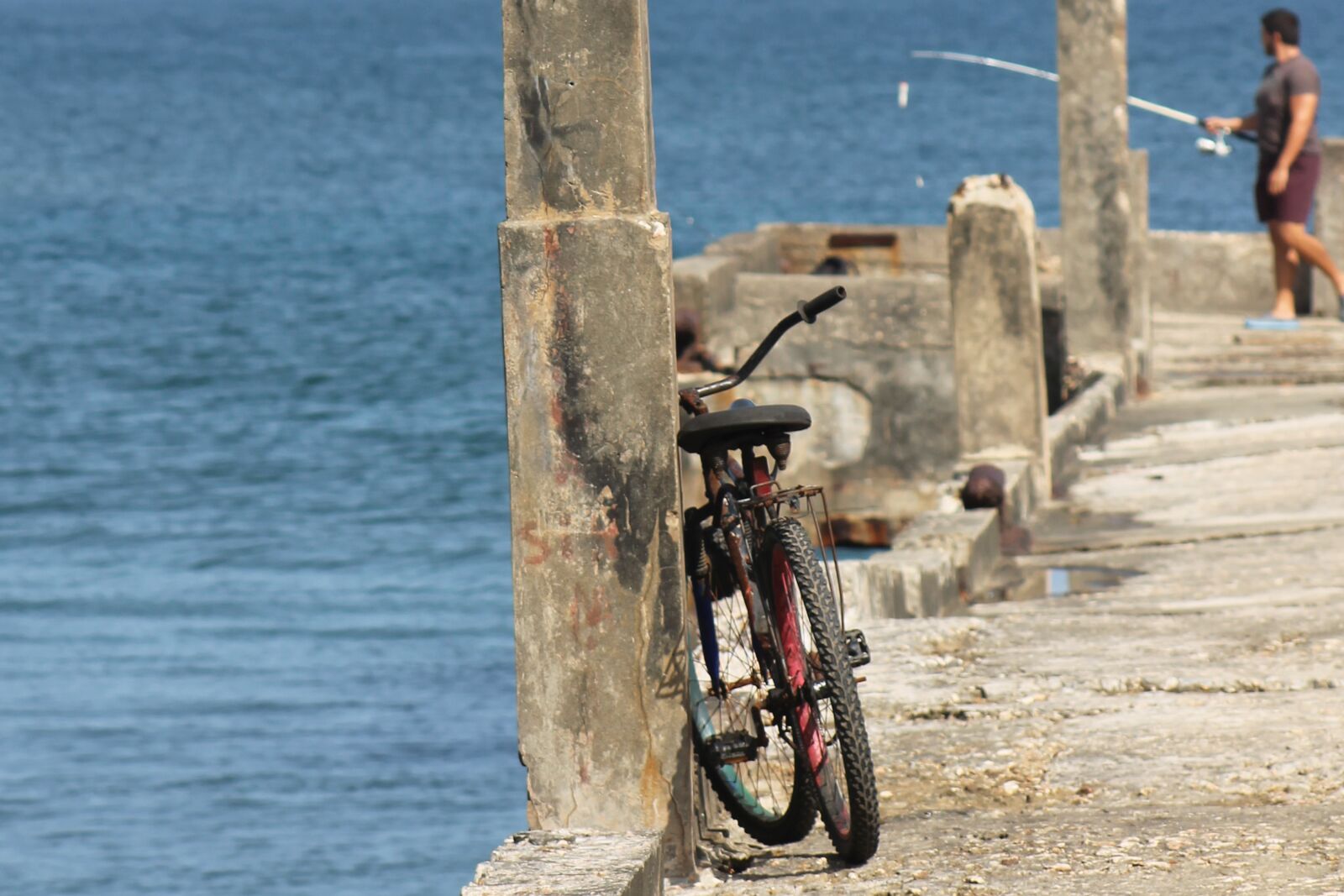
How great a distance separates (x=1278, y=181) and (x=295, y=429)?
562 inches

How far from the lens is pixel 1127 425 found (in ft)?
37.9

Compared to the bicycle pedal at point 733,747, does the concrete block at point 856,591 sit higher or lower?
lower

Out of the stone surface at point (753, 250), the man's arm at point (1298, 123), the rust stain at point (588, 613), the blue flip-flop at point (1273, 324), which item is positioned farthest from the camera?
the stone surface at point (753, 250)

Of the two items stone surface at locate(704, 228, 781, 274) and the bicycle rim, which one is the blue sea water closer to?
stone surface at locate(704, 228, 781, 274)

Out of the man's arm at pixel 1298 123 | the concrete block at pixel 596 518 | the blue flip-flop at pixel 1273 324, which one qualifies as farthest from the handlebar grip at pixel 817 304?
the blue flip-flop at pixel 1273 324

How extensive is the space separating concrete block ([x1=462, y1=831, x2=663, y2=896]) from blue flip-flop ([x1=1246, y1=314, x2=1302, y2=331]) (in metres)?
11.0

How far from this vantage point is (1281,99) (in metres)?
12.7

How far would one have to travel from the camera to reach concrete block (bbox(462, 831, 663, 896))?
3779mm

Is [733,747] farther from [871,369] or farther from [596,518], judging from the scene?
[871,369]

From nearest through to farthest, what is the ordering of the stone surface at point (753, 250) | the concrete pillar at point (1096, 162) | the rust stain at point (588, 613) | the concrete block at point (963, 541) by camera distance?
1. the rust stain at point (588, 613)
2. the concrete block at point (963, 541)
3. the concrete pillar at point (1096, 162)
4. the stone surface at point (753, 250)

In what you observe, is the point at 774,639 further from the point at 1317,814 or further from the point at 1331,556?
the point at 1331,556

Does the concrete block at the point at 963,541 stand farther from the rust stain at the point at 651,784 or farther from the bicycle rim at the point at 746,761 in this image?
the rust stain at the point at 651,784

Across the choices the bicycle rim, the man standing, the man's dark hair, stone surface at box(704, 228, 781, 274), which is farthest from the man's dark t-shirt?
the bicycle rim

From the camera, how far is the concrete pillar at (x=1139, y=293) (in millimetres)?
12711
